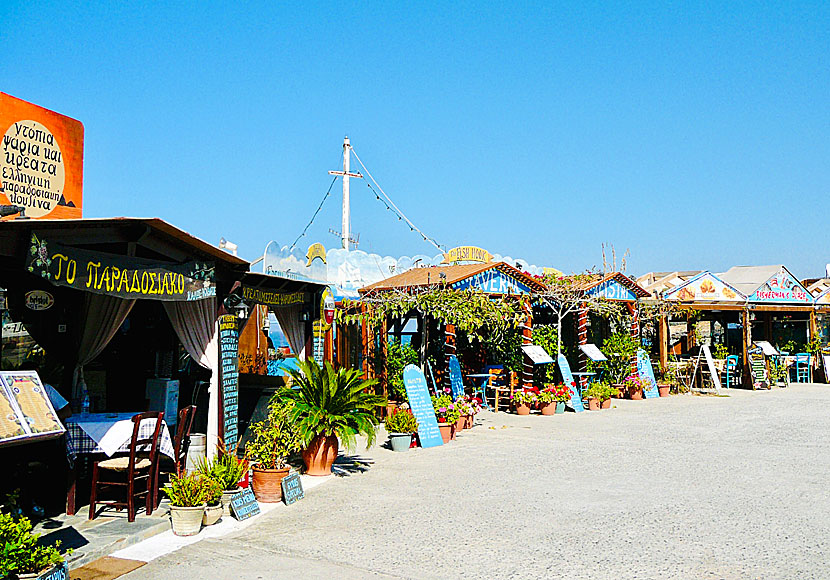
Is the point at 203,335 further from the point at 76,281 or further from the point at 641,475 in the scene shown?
the point at 641,475

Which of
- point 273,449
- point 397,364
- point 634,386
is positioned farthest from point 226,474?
point 634,386

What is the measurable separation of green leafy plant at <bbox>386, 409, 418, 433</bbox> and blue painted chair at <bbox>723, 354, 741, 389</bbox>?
534 inches

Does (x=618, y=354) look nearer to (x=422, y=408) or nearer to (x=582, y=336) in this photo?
(x=582, y=336)

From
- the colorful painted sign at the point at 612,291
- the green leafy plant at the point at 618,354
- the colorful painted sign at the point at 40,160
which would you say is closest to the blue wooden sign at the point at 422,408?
the colorful painted sign at the point at 40,160

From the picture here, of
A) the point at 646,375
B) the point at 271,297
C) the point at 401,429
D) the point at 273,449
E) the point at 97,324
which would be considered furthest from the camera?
the point at 646,375

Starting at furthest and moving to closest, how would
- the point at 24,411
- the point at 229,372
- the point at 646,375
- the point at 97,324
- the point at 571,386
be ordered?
the point at 646,375
the point at 571,386
the point at 229,372
the point at 97,324
the point at 24,411

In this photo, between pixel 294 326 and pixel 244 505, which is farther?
pixel 294 326

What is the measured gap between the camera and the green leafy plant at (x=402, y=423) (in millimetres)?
10672

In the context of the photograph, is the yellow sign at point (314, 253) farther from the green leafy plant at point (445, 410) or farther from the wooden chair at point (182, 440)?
the wooden chair at point (182, 440)

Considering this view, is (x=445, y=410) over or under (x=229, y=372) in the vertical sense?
under

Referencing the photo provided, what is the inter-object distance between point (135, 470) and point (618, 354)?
1324 cm

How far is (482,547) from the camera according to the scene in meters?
6.02

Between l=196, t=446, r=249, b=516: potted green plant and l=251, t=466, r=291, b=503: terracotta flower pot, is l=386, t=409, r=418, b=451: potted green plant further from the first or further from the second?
l=196, t=446, r=249, b=516: potted green plant

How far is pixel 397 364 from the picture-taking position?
48.5 feet
